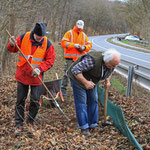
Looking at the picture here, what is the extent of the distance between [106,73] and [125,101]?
2.53 m

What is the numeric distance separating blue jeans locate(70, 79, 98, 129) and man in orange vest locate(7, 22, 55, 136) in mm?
727

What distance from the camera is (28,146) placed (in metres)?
3.84

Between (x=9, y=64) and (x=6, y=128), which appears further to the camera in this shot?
(x=9, y=64)

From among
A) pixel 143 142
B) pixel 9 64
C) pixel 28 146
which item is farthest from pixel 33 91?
pixel 9 64

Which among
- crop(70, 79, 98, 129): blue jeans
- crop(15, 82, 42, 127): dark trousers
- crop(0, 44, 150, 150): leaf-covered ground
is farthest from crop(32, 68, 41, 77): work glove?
crop(0, 44, 150, 150): leaf-covered ground

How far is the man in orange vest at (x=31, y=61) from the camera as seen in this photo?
4649mm

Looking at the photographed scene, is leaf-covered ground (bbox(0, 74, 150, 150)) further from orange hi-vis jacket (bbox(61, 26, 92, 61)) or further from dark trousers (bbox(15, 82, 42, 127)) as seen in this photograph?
orange hi-vis jacket (bbox(61, 26, 92, 61))

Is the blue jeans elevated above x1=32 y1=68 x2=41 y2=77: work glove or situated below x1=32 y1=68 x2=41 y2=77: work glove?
below

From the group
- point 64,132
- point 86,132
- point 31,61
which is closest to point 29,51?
point 31,61

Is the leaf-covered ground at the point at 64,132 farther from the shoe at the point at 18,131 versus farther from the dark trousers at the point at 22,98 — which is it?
the dark trousers at the point at 22,98

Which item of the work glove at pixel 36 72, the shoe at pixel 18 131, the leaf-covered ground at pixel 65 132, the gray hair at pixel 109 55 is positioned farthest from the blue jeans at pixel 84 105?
A: the shoe at pixel 18 131

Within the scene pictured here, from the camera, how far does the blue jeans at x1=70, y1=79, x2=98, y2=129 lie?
4.78 m

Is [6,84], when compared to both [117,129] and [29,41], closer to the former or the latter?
[29,41]

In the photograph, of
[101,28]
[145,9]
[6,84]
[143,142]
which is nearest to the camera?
[143,142]
